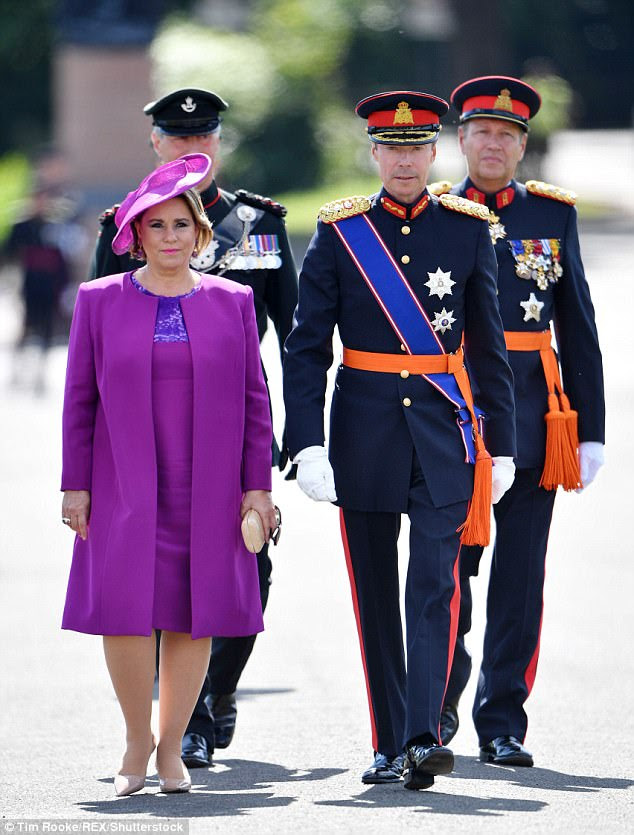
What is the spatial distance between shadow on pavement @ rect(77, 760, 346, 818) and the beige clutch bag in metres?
0.68

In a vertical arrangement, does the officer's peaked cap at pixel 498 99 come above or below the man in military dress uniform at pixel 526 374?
above

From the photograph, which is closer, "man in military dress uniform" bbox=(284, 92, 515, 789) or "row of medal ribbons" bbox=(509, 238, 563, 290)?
"man in military dress uniform" bbox=(284, 92, 515, 789)

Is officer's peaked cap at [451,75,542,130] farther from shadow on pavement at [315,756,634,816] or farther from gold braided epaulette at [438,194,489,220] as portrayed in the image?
shadow on pavement at [315,756,634,816]

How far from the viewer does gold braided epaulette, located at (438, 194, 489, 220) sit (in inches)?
219

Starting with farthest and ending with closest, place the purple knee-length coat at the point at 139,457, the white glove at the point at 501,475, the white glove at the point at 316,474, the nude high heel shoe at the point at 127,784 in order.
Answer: the white glove at the point at 501,475 < the white glove at the point at 316,474 < the nude high heel shoe at the point at 127,784 < the purple knee-length coat at the point at 139,457

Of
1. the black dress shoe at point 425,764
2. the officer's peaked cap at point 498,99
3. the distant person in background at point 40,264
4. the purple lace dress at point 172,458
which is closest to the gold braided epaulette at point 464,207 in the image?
the officer's peaked cap at point 498,99

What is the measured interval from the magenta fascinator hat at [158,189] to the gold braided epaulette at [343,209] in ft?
1.36

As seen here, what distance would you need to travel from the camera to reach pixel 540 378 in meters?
6.13

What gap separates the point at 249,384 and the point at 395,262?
1.87 feet

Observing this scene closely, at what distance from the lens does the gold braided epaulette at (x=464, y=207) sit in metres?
5.56

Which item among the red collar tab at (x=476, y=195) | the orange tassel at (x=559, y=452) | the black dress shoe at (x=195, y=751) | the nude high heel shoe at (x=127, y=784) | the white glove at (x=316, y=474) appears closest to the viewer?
the nude high heel shoe at (x=127, y=784)

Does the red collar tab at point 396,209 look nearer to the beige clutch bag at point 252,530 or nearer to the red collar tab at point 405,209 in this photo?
the red collar tab at point 405,209

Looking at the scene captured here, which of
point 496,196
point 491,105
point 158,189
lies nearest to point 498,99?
point 491,105

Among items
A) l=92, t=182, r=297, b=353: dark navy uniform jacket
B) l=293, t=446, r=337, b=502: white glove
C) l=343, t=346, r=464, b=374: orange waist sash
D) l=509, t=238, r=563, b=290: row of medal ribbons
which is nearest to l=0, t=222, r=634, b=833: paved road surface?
l=293, t=446, r=337, b=502: white glove
